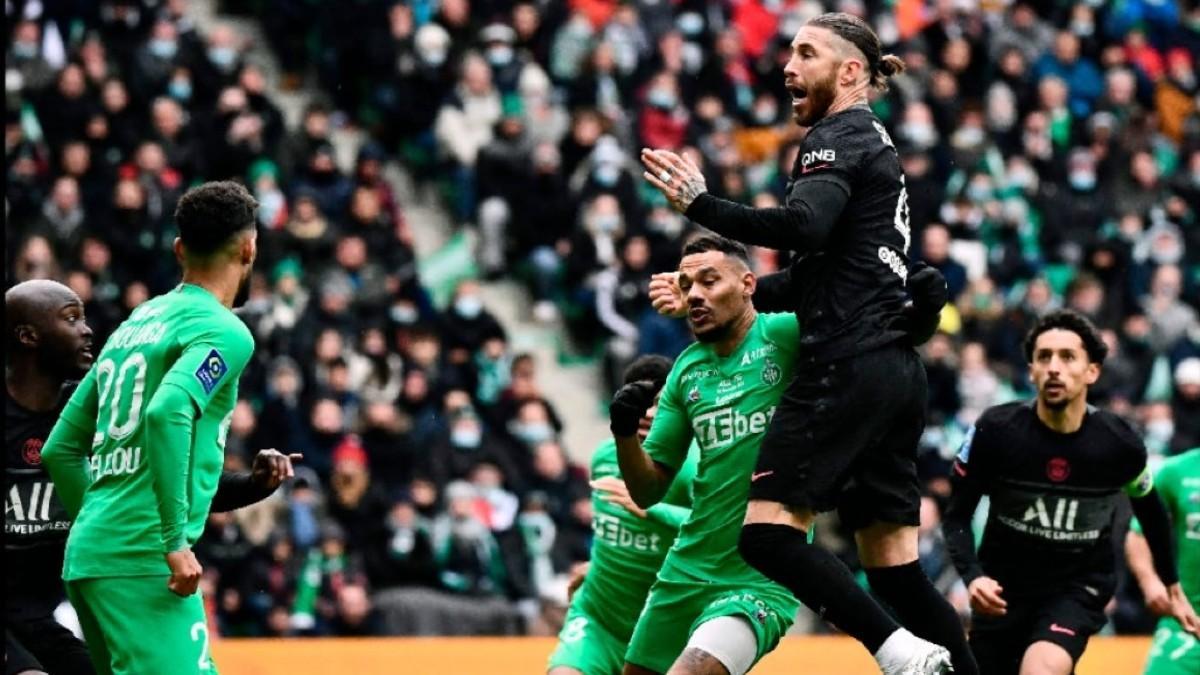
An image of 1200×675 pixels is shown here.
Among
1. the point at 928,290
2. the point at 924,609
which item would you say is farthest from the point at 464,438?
the point at 928,290

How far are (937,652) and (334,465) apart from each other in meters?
9.26

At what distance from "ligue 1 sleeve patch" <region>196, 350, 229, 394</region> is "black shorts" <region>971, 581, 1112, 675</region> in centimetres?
416

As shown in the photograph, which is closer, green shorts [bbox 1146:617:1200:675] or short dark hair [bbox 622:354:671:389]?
short dark hair [bbox 622:354:671:389]

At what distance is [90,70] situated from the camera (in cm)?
1802

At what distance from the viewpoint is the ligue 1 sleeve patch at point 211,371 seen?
756 centimetres

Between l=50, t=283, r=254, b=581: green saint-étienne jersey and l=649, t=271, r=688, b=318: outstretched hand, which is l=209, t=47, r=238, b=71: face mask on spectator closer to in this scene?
l=649, t=271, r=688, b=318: outstretched hand

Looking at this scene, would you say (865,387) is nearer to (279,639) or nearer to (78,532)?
(78,532)

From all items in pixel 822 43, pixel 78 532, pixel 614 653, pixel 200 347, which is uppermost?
pixel 822 43

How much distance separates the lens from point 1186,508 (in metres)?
11.2

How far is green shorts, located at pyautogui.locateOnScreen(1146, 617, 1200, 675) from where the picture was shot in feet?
36.0

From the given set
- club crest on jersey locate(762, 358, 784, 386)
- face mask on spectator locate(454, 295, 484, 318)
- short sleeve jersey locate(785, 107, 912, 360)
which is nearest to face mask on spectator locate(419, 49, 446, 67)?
face mask on spectator locate(454, 295, 484, 318)

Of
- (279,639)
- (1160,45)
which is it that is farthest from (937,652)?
(1160,45)

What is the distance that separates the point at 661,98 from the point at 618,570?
1013 cm

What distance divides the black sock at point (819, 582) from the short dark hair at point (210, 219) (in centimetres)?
213
